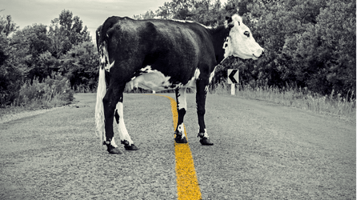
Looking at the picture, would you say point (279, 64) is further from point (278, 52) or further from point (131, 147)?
point (131, 147)

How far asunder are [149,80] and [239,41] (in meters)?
1.89

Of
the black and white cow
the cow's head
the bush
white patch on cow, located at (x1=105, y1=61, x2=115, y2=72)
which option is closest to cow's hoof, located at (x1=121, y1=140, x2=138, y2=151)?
the black and white cow

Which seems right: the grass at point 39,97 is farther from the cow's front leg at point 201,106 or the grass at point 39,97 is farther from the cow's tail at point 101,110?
the cow's front leg at point 201,106

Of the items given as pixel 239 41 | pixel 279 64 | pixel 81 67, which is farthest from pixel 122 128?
pixel 81 67

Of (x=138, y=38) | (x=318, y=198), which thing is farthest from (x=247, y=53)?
(x=318, y=198)

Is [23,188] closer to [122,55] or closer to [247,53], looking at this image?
[122,55]

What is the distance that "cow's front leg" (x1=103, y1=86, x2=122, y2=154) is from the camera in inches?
200

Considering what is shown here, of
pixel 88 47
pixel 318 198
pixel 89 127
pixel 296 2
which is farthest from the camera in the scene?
pixel 88 47

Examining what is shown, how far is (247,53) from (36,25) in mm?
33340

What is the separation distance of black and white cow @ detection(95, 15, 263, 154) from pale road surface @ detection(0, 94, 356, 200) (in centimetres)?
49

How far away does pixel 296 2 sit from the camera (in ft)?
71.4

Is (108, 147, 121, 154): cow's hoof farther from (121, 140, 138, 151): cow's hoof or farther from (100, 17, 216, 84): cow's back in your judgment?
(100, 17, 216, 84): cow's back

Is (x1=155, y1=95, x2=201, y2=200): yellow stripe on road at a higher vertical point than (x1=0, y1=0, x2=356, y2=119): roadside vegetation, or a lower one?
lower

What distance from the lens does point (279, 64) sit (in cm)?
2036
